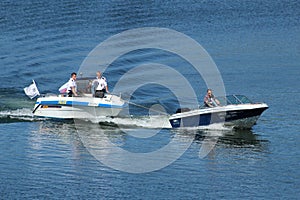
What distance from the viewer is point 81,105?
151 ft

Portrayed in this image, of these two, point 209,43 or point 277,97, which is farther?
point 209,43

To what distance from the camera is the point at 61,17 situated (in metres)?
71.4

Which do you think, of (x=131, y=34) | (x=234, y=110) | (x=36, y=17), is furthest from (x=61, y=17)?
(x=234, y=110)

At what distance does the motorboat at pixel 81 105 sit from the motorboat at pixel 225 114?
12.3ft

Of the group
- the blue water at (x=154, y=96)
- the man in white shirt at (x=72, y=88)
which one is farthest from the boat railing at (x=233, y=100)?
the man in white shirt at (x=72, y=88)

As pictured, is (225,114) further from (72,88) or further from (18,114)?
→ (18,114)

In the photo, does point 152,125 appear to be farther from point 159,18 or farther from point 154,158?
point 159,18

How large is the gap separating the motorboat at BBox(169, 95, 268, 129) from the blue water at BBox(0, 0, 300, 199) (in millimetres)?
782

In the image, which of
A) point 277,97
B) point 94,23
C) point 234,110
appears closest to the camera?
point 234,110

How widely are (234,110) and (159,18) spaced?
29876mm

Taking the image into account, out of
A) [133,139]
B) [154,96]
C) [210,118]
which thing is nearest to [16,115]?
[133,139]

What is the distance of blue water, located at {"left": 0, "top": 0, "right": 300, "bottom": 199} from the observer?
→ 115ft

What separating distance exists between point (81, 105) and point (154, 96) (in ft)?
19.6

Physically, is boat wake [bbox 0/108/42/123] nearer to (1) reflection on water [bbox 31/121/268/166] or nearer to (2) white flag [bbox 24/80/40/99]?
(2) white flag [bbox 24/80/40/99]
